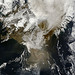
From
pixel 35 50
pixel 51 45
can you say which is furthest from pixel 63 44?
pixel 35 50

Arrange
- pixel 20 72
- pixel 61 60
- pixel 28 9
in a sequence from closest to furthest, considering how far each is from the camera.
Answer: pixel 20 72, pixel 61 60, pixel 28 9

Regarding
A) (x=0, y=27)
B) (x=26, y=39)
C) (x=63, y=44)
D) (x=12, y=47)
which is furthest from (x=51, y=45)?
(x=0, y=27)

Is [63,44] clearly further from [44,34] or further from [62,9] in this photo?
[62,9]

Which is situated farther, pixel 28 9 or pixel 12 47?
pixel 28 9

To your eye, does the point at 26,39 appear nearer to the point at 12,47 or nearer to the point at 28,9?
the point at 12,47

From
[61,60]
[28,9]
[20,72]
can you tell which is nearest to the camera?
[20,72]

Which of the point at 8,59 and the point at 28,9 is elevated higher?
the point at 28,9

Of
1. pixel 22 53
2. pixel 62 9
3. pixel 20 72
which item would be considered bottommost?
pixel 20 72
